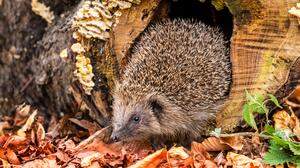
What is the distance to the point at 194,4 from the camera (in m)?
5.68

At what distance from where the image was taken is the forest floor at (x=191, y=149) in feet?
14.6

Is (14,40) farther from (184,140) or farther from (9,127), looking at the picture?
(184,140)

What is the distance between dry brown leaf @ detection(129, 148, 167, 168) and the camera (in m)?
4.45

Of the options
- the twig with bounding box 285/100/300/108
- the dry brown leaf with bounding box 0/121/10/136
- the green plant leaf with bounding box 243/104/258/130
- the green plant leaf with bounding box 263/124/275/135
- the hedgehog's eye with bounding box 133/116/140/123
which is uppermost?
the green plant leaf with bounding box 243/104/258/130

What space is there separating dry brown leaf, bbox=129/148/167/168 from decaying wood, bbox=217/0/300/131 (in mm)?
836

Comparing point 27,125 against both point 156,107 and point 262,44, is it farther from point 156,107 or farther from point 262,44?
point 262,44

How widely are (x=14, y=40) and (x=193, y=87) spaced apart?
204 centimetres

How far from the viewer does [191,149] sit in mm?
4816

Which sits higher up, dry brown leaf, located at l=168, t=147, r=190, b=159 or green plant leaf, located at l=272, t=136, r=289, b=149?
green plant leaf, located at l=272, t=136, r=289, b=149

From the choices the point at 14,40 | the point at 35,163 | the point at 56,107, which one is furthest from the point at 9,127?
the point at 35,163

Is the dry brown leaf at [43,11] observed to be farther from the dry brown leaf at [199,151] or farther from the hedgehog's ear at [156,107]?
the dry brown leaf at [199,151]

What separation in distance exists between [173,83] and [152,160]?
795 mm

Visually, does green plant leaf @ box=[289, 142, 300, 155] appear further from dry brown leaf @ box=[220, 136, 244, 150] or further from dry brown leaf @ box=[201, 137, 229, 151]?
dry brown leaf @ box=[201, 137, 229, 151]

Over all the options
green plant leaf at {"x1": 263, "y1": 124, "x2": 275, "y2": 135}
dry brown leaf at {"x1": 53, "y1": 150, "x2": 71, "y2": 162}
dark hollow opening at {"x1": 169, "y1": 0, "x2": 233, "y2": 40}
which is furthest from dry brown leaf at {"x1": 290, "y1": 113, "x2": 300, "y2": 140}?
dry brown leaf at {"x1": 53, "y1": 150, "x2": 71, "y2": 162}
